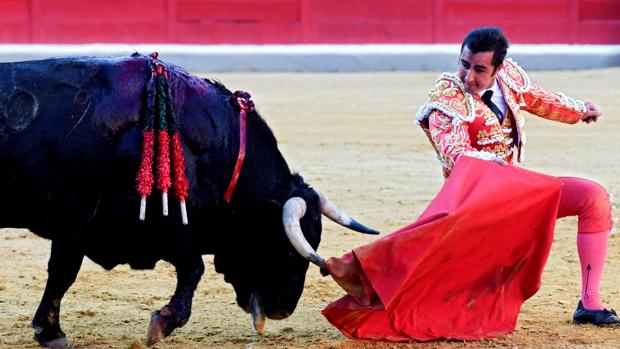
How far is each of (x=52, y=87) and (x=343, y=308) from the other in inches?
43.1

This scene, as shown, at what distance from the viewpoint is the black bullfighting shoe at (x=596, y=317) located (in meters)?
4.13

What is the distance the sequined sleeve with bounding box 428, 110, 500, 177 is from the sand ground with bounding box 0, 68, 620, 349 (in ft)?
1.92

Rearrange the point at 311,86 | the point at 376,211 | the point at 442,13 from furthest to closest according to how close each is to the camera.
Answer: the point at 442,13 → the point at 311,86 → the point at 376,211

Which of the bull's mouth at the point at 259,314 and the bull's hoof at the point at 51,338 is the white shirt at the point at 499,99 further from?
the bull's hoof at the point at 51,338

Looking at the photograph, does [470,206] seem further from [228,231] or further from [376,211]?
[376,211]

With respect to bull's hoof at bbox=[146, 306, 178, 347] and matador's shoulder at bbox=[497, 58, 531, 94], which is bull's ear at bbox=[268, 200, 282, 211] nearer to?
bull's hoof at bbox=[146, 306, 178, 347]

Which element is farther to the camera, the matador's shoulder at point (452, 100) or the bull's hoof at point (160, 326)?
the matador's shoulder at point (452, 100)

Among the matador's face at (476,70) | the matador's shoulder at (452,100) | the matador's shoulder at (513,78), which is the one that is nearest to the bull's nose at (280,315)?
the matador's shoulder at (452,100)

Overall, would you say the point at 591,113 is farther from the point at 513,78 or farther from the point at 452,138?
the point at 452,138

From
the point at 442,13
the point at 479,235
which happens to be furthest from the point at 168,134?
the point at 442,13

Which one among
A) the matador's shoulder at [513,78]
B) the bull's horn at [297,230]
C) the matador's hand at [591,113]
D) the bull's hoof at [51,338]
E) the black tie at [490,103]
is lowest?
the bull's hoof at [51,338]

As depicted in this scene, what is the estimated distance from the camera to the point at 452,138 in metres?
3.92

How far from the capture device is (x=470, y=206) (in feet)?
12.5

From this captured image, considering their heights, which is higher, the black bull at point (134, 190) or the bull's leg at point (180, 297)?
the black bull at point (134, 190)
